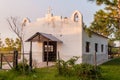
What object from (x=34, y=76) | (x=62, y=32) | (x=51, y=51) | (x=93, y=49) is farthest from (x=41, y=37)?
(x=34, y=76)

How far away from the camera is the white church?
24891 millimetres

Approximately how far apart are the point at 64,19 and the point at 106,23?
576cm

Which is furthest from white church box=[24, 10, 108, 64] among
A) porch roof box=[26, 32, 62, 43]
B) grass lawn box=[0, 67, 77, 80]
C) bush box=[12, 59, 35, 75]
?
grass lawn box=[0, 67, 77, 80]

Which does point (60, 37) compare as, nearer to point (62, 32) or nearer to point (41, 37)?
point (62, 32)

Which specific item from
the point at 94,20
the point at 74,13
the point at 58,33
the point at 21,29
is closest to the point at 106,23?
the point at 94,20

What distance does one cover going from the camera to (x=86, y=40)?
2664 centimetres

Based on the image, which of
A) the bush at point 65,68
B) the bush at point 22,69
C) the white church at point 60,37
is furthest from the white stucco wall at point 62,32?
the bush at point 65,68

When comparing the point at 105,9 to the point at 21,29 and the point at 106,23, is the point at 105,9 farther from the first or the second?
the point at 21,29

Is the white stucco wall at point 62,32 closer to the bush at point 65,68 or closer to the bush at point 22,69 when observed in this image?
the bush at point 22,69

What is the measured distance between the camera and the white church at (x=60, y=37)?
2489 centimetres

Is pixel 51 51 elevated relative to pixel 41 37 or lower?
lower

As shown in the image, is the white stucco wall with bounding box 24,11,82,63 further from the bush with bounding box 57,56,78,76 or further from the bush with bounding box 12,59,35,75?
the bush with bounding box 57,56,78,76

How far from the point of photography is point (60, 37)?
26.0m

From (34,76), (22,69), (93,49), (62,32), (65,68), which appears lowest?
(34,76)
